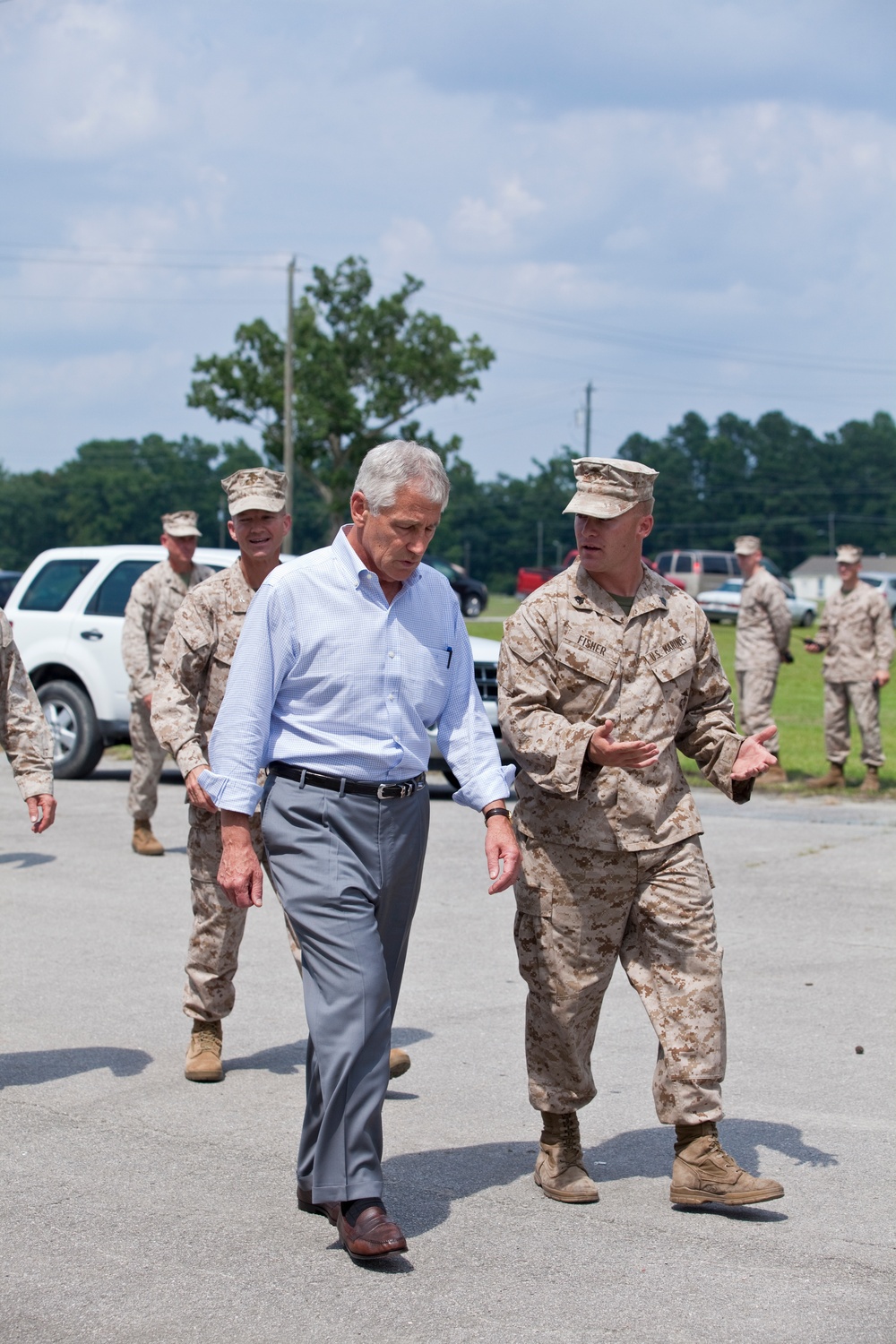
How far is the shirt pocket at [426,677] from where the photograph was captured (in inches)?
175

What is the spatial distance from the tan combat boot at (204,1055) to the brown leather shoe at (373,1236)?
1.74 meters

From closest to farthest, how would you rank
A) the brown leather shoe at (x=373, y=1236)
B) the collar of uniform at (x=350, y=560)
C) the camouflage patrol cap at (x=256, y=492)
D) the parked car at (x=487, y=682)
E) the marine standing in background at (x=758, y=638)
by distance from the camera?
1. the brown leather shoe at (x=373, y=1236)
2. the collar of uniform at (x=350, y=560)
3. the camouflage patrol cap at (x=256, y=492)
4. the parked car at (x=487, y=682)
5. the marine standing in background at (x=758, y=638)

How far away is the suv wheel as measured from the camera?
46.8 ft

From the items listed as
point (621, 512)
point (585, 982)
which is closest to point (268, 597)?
point (621, 512)

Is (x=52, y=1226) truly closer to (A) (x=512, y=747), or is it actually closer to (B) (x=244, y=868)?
(B) (x=244, y=868)

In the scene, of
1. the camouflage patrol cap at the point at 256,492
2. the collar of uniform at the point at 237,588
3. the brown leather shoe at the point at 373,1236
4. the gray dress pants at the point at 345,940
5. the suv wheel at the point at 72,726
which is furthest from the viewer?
the suv wheel at the point at 72,726

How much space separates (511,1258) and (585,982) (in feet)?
2.61

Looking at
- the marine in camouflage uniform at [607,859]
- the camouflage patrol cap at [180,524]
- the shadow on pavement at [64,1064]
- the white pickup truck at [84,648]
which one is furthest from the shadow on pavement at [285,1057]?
the white pickup truck at [84,648]

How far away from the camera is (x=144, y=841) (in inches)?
419

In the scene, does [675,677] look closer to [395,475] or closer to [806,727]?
[395,475]

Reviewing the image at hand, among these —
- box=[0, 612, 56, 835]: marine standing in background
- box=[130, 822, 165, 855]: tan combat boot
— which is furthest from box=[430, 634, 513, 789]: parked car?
box=[0, 612, 56, 835]: marine standing in background

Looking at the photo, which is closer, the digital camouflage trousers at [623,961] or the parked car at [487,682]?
the digital camouflage trousers at [623,961]

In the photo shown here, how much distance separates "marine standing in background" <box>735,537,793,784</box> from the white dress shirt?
10434 mm

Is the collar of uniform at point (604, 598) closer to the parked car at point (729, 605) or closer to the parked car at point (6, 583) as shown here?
the parked car at point (6, 583)
